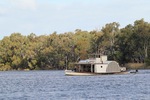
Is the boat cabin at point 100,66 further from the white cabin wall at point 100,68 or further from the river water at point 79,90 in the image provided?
the river water at point 79,90

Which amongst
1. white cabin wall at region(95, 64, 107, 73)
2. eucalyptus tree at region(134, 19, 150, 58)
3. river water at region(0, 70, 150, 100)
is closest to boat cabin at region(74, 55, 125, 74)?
→ white cabin wall at region(95, 64, 107, 73)

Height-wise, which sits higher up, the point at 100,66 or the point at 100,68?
the point at 100,66

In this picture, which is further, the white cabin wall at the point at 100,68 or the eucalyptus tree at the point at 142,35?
the eucalyptus tree at the point at 142,35

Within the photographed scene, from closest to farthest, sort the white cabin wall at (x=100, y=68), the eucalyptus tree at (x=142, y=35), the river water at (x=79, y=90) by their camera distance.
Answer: the river water at (x=79, y=90), the white cabin wall at (x=100, y=68), the eucalyptus tree at (x=142, y=35)

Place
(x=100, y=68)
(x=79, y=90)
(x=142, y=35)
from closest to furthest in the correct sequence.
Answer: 1. (x=79, y=90)
2. (x=100, y=68)
3. (x=142, y=35)

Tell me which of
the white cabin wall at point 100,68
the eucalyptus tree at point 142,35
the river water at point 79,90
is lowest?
the river water at point 79,90

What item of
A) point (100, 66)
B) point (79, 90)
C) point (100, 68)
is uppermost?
point (100, 66)

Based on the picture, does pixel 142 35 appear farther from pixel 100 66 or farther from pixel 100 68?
pixel 100 66

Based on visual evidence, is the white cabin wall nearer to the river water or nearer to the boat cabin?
the boat cabin

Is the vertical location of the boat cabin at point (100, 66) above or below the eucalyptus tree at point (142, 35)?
below

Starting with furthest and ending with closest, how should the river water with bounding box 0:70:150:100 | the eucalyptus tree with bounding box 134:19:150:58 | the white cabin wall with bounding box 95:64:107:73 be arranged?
the eucalyptus tree with bounding box 134:19:150:58 < the white cabin wall with bounding box 95:64:107:73 < the river water with bounding box 0:70:150:100

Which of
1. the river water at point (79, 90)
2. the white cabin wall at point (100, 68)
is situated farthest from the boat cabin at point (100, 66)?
the river water at point (79, 90)

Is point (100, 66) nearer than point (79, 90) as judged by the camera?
No

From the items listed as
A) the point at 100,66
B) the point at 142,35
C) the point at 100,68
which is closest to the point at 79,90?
the point at 100,66
